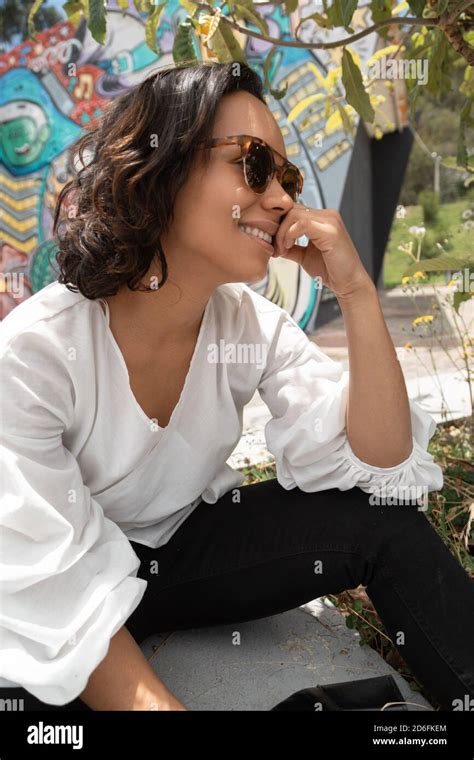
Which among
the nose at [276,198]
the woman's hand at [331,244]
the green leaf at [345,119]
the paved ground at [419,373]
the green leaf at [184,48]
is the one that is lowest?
the paved ground at [419,373]

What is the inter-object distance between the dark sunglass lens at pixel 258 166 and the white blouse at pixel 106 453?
0.38 m

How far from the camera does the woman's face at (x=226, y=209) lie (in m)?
1.64

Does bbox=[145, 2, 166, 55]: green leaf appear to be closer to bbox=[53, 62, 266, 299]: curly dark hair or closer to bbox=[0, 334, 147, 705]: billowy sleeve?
bbox=[53, 62, 266, 299]: curly dark hair

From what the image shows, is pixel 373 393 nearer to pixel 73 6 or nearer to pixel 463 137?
pixel 463 137

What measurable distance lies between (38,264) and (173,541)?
5.76 meters

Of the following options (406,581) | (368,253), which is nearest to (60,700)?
(406,581)

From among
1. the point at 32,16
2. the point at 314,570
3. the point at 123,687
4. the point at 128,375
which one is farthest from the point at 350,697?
the point at 32,16

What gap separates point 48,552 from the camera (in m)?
1.43

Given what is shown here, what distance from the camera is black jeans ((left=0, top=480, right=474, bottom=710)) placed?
1.63 meters

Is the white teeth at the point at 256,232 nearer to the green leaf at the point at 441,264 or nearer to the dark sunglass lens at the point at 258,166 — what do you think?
the dark sunglass lens at the point at 258,166

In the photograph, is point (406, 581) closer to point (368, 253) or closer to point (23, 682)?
point (23, 682)

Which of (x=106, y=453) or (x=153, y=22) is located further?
(x=153, y=22)

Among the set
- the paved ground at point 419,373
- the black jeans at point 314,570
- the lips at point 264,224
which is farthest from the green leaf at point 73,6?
the paved ground at point 419,373

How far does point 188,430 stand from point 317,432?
0.96ft
